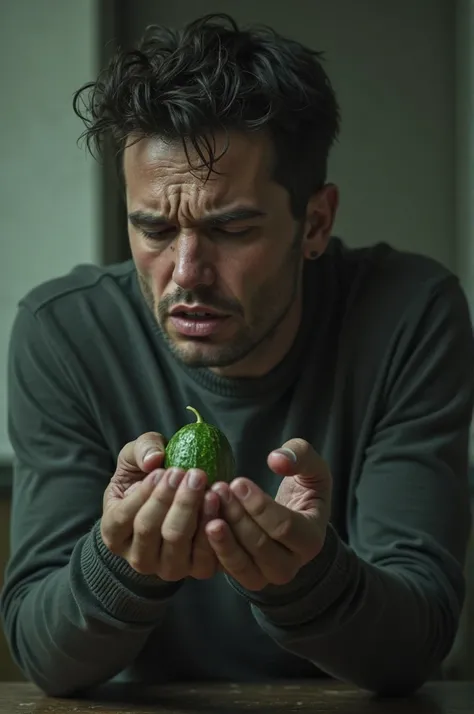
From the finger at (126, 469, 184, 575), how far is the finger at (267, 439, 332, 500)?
0.38 feet

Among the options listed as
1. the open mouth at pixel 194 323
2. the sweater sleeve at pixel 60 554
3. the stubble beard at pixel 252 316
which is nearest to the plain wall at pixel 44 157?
the sweater sleeve at pixel 60 554

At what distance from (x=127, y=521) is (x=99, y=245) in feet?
5.63

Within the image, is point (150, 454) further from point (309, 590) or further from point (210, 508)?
point (309, 590)

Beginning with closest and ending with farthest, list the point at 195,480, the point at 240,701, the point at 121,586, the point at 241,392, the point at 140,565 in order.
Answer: the point at 195,480
the point at 140,565
the point at 121,586
the point at 240,701
the point at 241,392

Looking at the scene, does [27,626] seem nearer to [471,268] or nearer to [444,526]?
[444,526]

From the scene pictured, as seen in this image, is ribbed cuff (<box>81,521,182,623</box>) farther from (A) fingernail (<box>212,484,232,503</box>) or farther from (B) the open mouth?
(B) the open mouth

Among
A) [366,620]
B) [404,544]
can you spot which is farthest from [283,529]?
[404,544]

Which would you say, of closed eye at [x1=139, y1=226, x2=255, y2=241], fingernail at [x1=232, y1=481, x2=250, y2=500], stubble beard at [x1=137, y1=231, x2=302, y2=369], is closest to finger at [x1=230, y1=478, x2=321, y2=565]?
fingernail at [x1=232, y1=481, x2=250, y2=500]

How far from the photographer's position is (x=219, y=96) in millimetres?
1770

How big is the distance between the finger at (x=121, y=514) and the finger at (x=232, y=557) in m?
0.09

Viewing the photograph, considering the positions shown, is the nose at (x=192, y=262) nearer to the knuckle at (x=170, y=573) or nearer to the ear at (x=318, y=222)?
the ear at (x=318, y=222)

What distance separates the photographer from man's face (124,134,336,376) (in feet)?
5.68

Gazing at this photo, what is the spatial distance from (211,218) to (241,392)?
342mm

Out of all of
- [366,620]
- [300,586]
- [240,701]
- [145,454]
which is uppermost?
[145,454]
